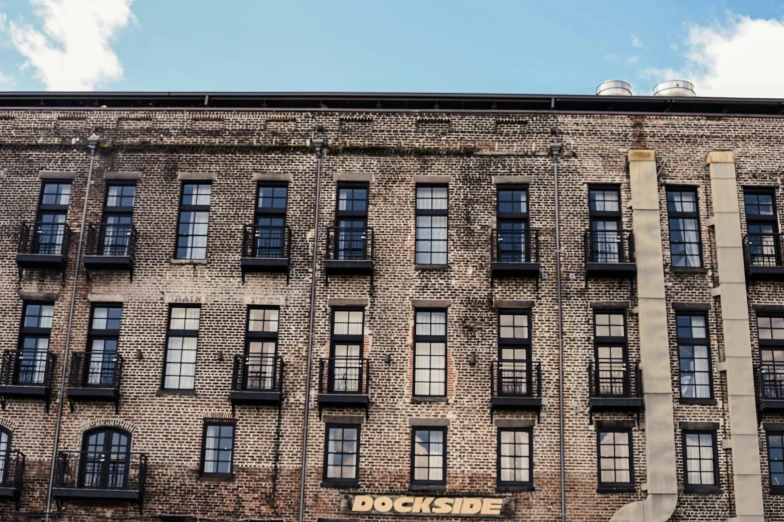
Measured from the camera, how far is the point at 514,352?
26312 millimetres

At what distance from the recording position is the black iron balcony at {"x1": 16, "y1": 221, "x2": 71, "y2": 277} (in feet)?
88.8

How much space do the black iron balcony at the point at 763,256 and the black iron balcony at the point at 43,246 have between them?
17966mm

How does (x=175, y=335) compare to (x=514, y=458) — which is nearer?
(x=514, y=458)

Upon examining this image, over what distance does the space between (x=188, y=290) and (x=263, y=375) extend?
121 inches

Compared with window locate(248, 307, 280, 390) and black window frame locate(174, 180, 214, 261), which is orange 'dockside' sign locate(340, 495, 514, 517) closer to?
window locate(248, 307, 280, 390)

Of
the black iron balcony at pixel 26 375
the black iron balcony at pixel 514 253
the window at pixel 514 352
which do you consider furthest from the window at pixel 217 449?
the black iron balcony at pixel 514 253

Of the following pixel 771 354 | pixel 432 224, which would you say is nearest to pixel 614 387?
pixel 771 354

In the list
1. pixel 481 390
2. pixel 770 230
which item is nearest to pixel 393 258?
pixel 481 390

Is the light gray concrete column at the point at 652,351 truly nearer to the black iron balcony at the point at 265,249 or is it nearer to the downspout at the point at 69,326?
the black iron balcony at the point at 265,249

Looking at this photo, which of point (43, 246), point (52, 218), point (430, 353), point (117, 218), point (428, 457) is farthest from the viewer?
point (52, 218)

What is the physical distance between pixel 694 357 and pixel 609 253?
3424 millimetres

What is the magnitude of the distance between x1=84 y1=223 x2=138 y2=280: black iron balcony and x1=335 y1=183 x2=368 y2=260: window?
5483mm

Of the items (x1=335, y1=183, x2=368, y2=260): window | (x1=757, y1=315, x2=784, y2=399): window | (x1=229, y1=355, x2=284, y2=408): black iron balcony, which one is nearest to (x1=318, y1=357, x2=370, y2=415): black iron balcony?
(x1=229, y1=355, x2=284, y2=408): black iron balcony

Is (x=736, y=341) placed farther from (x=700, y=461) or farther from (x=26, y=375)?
(x=26, y=375)
